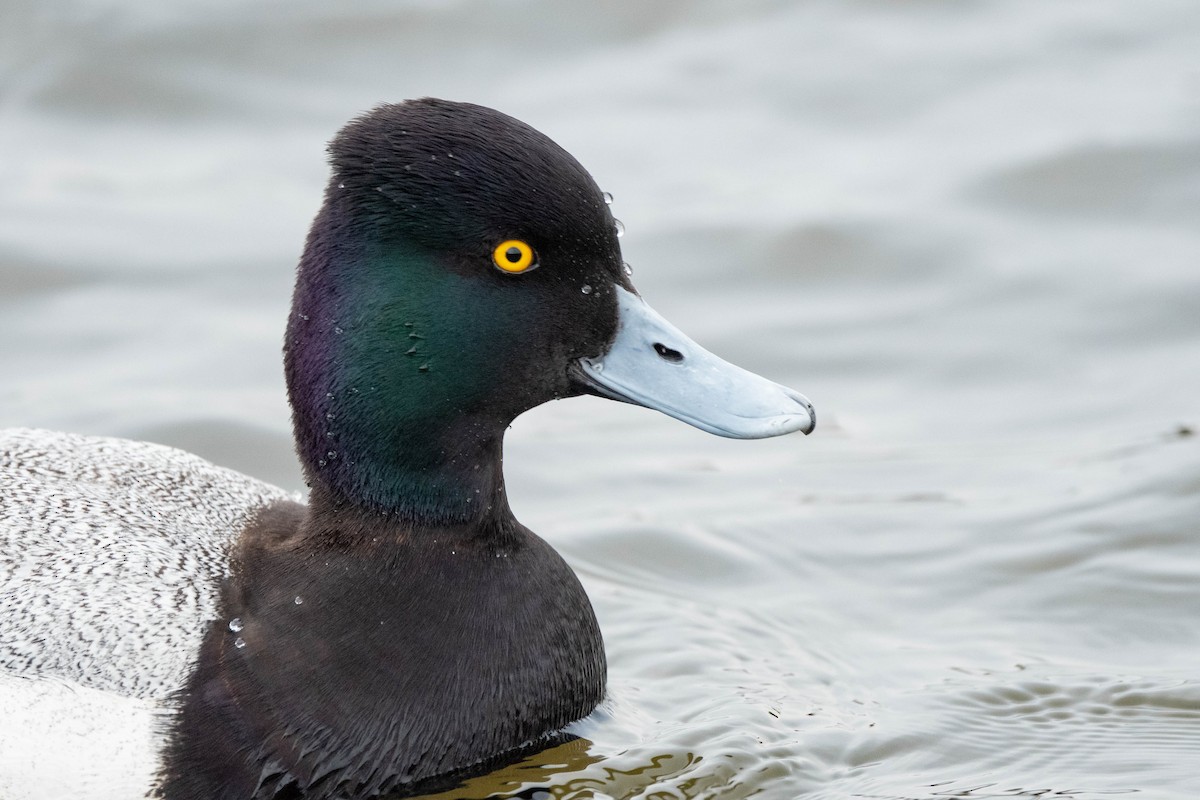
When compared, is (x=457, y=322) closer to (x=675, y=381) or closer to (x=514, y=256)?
(x=514, y=256)

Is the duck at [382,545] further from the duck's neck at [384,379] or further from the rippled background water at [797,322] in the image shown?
the rippled background water at [797,322]

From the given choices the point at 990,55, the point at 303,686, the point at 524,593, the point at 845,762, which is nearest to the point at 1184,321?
the point at 990,55

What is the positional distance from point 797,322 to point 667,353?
3790mm

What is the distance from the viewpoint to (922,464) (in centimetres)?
762

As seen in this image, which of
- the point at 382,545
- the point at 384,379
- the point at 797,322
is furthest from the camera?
the point at 797,322

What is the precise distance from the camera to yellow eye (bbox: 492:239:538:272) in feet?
15.9

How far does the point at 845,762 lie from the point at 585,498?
2248 millimetres

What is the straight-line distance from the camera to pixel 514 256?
16.0 feet

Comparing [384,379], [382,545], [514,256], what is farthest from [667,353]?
[382,545]

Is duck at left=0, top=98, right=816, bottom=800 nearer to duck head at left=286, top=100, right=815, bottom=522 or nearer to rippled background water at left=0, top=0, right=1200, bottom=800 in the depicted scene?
duck head at left=286, top=100, right=815, bottom=522

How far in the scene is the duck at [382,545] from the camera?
15.5 ft

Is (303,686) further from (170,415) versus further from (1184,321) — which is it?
(1184,321)

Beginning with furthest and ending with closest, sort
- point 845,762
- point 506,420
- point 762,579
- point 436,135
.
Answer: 1. point 762,579
2. point 845,762
3. point 506,420
4. point 436,135

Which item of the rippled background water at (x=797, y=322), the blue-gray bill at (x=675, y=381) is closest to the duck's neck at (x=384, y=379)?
the blue-gray bill at (x=675, y=381)
